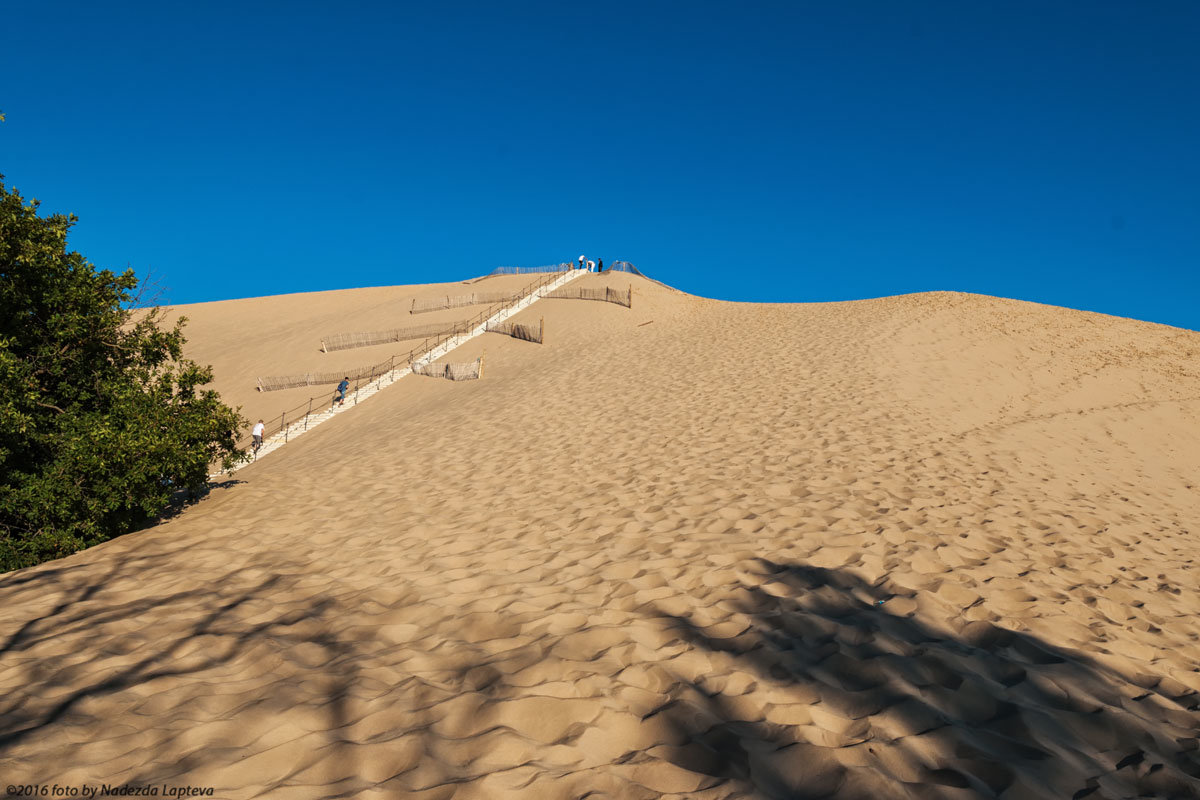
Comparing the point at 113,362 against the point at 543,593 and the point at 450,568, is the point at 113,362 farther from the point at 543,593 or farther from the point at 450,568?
the point at 543,593

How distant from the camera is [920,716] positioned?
3412 millimetres

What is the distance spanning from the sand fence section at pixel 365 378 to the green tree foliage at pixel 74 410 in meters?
8.20

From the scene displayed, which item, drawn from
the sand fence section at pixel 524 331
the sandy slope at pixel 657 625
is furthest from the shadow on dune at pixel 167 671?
the sand fence section at pixel 524 331

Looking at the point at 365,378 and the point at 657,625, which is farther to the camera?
the point at 365,378

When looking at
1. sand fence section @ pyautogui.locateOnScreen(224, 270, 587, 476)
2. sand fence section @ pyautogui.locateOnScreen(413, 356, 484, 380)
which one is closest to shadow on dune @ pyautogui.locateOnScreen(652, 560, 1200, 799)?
sand fence section @ pyautogui.locateOnScreen(224, 270, 587, 476)

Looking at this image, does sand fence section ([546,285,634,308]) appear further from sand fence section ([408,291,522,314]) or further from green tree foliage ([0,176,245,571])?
green tree foliage ([0,176,245,571])

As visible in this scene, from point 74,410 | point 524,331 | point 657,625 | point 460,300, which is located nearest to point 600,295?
point 524,331

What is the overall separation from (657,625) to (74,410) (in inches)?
365

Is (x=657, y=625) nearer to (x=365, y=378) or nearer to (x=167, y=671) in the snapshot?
(x=167, y=671)

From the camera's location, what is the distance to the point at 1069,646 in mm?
4328

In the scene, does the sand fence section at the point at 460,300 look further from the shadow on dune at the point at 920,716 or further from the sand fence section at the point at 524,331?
the shadow on dune at the point at 920,716

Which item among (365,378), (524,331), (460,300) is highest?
(460,300)

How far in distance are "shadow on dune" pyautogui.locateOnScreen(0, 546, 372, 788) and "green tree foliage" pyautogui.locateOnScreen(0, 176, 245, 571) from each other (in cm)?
184

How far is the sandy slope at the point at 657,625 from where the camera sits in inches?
121
